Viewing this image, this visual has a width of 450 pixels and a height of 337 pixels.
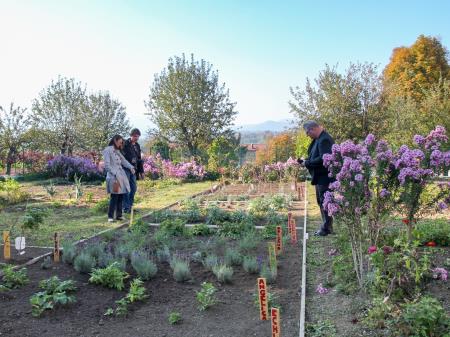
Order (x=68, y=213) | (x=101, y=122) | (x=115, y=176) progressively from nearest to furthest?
(x=115, y=176) → (x=68, y=213) → (x=101, y=122)

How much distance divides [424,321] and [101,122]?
26506 mm

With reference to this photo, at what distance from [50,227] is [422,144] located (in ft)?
19.8

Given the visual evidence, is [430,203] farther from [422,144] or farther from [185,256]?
[185,256]

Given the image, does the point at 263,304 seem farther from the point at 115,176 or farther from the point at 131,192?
the point at 131,192

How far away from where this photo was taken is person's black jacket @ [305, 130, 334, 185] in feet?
20.6

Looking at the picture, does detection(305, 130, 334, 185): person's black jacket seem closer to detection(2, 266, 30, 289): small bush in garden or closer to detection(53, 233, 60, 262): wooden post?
detection(53, 233, 60, 262): wooden post

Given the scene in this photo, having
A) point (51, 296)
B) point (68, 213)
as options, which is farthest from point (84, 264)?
point (68, 213)

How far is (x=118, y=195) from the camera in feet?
26.4

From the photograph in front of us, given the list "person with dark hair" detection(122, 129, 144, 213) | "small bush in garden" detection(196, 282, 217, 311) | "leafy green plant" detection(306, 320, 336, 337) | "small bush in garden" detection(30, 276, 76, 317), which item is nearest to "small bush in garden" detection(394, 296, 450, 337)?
"leafy green plant" detection(306, 320, 336, 337)

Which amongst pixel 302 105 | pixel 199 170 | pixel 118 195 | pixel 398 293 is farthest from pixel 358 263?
pixel 302 105

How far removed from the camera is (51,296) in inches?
153

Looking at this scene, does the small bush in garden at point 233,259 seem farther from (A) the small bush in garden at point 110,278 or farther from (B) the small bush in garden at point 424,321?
(B) the small bush in garden at point 424,321

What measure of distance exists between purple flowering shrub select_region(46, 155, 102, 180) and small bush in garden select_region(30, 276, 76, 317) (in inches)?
516

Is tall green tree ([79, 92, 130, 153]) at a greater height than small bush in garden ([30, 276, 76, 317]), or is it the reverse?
tall green tree ([79, 92, 130, 153])
